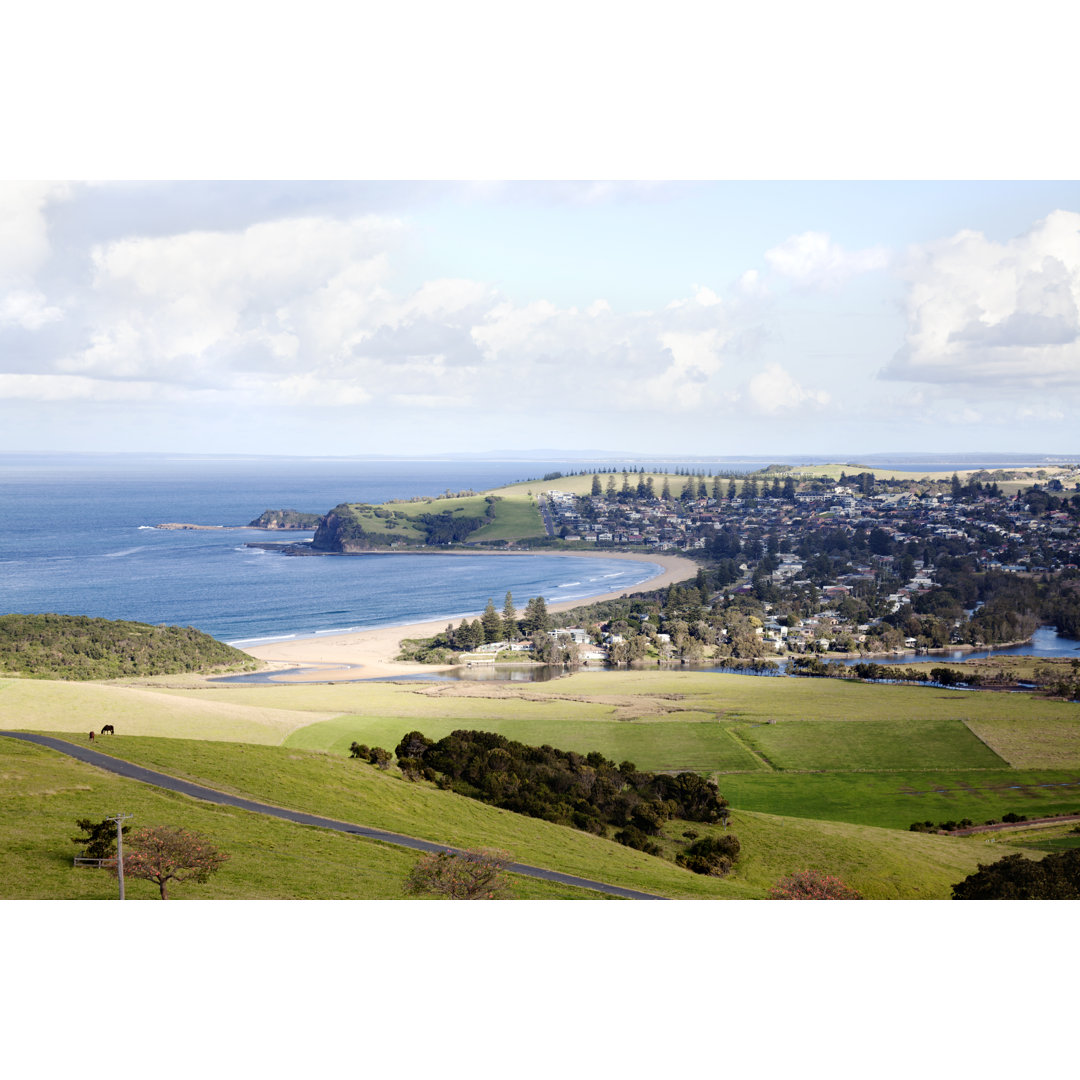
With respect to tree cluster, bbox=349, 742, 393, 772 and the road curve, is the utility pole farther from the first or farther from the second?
tree cluster, bbox=349, 742, 393, 772

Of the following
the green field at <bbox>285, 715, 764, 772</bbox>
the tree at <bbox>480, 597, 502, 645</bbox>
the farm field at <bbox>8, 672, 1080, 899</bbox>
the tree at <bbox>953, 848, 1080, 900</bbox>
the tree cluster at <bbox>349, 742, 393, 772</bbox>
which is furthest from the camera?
the tree at <bbox>480, 597, 502, 645</bbox>

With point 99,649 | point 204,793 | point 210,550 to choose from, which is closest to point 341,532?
point 210,550

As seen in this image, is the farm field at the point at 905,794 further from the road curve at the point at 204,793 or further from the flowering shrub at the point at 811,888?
the road curve at the point at 204,793

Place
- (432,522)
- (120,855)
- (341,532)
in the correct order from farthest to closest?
(432,522) → (341,532) → (120,855)

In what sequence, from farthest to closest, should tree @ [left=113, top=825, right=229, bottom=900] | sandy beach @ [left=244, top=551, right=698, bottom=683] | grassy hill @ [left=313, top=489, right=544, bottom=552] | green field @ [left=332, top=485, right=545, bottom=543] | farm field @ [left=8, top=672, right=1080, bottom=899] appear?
green field @ [left=332, top=485, right=545, bottom=543], grassy hill @ [left=313, top=489, right=544, bottom=552], sandy beach @ [left=244, top=551, right=698, bottom=683], farm field @ [left=8, top=672, right=1080, bottom=899], tree @ [left=113, top=825, right=229, bottom=900]

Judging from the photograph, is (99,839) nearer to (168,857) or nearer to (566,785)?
(168,857)

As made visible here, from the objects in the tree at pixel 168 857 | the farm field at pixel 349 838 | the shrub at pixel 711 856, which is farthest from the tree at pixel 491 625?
the tree at pixel 168 857

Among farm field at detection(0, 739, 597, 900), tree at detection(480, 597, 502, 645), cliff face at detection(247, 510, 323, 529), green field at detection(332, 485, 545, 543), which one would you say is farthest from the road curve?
green field at detection(332, 485, 545, 543)

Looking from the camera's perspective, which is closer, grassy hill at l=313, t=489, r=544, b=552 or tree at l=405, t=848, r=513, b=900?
tree at l=405, t=848, r=513, b=900
